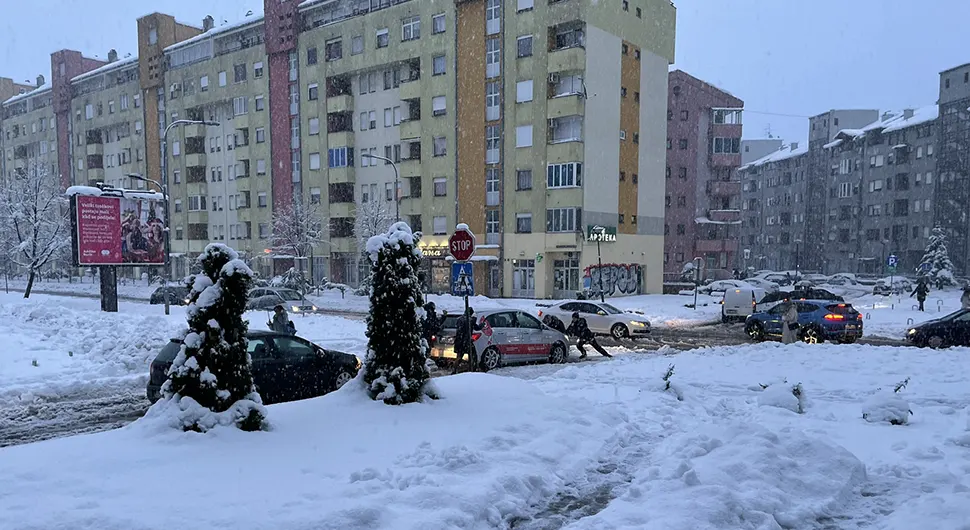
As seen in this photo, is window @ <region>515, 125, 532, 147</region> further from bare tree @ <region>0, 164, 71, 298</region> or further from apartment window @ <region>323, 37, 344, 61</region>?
bare tree @ <region>0, 164, 71, 298</region>

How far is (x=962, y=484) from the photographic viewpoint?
599 cm

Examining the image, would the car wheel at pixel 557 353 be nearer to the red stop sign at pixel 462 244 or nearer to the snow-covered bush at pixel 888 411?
the red stop sign at pixel 462 244

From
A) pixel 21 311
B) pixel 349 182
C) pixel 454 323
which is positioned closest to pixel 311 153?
pixel 349 182

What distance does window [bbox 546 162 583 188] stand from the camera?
40.9 m

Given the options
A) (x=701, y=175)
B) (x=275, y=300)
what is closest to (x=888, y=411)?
(x=275, y=300)

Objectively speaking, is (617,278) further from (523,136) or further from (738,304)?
(738,304)

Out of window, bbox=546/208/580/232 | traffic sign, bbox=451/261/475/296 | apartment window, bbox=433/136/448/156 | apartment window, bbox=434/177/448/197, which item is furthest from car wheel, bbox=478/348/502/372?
apartment window, bbox=433/136/448/156

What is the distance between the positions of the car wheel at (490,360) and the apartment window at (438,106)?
113ft

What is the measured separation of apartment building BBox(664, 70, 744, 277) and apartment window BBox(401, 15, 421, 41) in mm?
27477

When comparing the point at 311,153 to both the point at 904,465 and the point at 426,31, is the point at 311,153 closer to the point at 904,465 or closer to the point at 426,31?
the point at 426,31

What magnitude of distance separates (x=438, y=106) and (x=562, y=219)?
44.8 feet

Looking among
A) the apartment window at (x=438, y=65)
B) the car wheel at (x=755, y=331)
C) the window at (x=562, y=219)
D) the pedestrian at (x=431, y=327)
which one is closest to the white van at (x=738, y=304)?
the car wheel at (x=755, y=331)

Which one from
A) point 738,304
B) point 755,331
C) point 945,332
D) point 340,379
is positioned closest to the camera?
point 340,379

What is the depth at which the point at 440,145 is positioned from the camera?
4678cm
